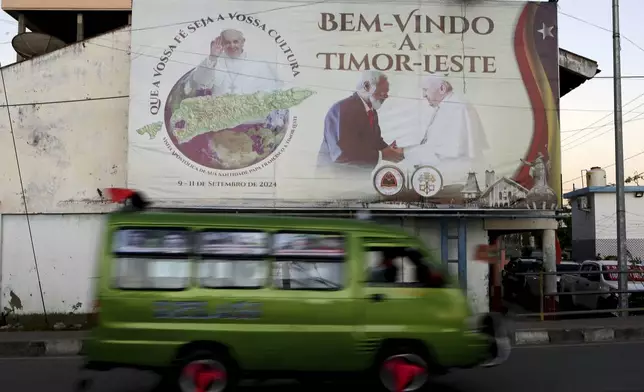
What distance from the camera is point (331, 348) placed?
6.62 m

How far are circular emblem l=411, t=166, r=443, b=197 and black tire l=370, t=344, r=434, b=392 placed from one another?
24.7 ft

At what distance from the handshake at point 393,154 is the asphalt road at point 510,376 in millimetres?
5401

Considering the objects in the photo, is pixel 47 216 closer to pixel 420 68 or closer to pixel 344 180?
pixel 344 180

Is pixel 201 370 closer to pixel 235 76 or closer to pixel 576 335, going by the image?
pixel 576 335

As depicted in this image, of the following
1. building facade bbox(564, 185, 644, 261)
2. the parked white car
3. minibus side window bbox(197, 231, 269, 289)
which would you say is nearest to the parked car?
the parked white car

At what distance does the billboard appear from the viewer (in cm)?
1386

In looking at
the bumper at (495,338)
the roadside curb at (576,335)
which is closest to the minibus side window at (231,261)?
the bumper at (495,338)

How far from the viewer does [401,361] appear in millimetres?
6688

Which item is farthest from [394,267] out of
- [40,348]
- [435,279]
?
[40,348]

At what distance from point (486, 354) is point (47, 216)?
10649 millimetres

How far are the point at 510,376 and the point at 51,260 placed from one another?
33.4ft

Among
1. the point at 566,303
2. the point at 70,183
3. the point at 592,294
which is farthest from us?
the point at 566,303

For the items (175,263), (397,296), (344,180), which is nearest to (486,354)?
(397,296)

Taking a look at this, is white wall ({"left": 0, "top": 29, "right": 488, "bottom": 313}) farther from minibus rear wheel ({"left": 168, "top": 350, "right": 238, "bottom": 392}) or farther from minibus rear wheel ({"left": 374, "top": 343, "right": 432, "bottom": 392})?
minibus rear wheel ({"left": 168, "top": 350, "right": 238, "bottom": 392})
